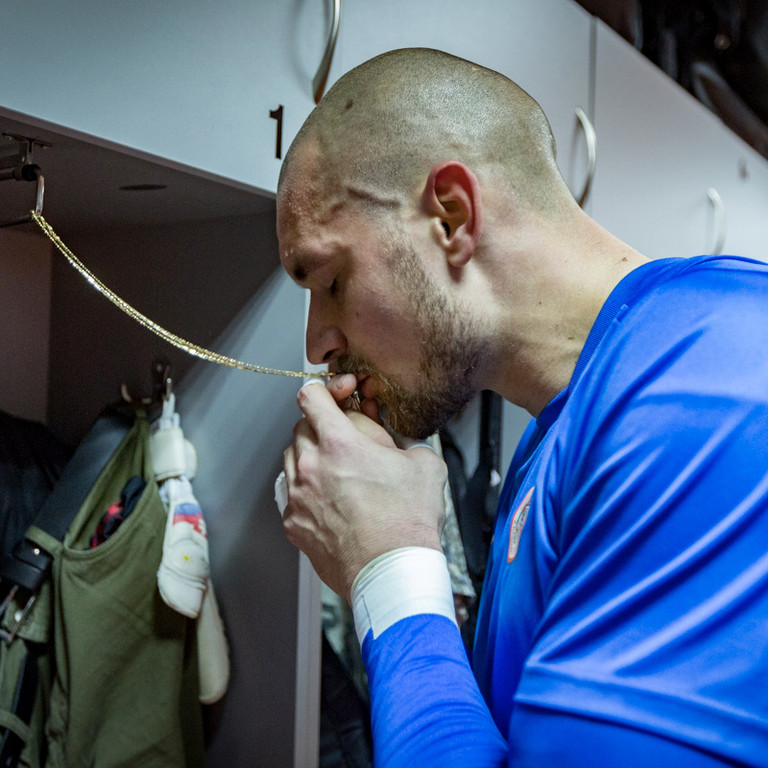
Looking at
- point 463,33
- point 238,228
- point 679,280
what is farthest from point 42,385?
point 679,280

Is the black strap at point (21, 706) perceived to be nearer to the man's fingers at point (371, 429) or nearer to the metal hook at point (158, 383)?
the metal hook at point (158, 383)

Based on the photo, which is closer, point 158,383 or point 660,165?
point 158,383

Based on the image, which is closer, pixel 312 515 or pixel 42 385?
pixel 312 515

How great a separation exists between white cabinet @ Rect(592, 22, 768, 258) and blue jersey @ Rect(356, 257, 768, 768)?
3.27 feet

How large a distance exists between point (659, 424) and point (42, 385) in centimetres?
98

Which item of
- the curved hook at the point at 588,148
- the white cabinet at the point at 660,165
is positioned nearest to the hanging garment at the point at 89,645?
the curved hook at the point at 588,148

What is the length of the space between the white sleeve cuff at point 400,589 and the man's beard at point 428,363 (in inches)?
7.1

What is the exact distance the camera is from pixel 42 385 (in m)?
1.20

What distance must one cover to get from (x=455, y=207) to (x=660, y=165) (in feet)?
3.68

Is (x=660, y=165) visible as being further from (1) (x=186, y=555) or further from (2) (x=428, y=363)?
(1) (x=186, y=555)

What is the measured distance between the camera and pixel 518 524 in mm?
660

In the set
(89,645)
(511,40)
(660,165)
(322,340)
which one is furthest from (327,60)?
(660,165)

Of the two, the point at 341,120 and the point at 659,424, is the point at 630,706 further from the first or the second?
the point at 341,120

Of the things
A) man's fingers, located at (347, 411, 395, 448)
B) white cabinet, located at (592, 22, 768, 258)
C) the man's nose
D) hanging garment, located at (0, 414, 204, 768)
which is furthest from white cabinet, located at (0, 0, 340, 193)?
white cabinet, located at (592, 22, 768, 258)
